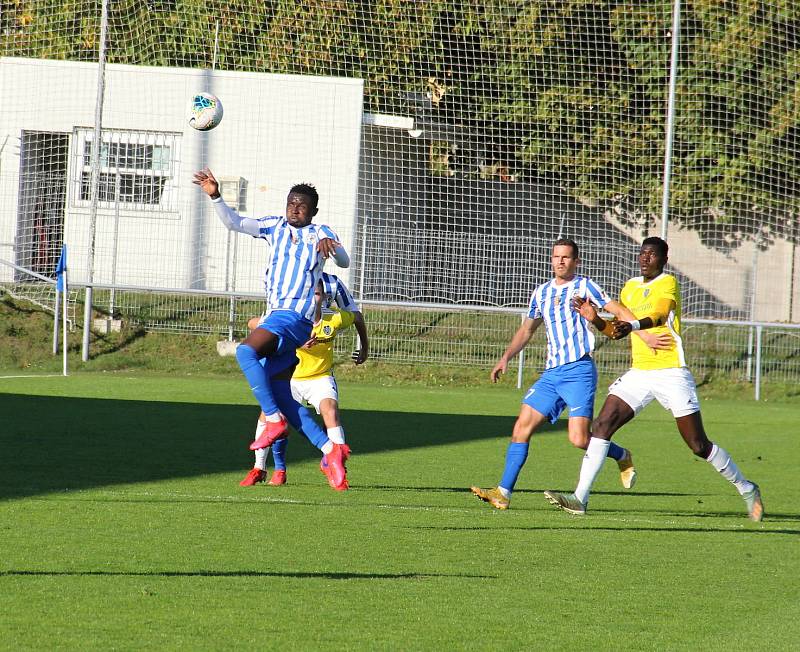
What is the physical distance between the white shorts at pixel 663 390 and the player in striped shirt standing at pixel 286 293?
2.09 m

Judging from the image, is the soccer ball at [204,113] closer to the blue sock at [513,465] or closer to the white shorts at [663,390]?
the blue sock at [513,465]

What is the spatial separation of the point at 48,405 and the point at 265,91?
1022cm

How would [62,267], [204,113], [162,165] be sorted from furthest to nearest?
1. [162,165]
2. [62,267]
3. [204,113]

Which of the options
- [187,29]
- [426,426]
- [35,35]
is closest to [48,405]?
[426,426]

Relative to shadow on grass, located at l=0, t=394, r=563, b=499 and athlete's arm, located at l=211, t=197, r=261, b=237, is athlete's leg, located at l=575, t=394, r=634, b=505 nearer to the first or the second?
athlete's arm, located at l=211, t=197, r=261, b=237

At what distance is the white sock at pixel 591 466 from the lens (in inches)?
362

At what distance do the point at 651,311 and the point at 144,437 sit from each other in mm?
5869

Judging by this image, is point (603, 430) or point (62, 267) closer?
point (603, 430)

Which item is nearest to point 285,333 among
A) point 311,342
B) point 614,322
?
point 311,342

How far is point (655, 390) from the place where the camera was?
369 inches

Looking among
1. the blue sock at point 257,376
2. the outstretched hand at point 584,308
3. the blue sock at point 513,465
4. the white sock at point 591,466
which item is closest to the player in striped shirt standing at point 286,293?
the blue sock at point 257,376

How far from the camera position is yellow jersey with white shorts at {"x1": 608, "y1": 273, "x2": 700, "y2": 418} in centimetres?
931

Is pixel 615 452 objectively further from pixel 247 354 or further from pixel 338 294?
pixel 247 354

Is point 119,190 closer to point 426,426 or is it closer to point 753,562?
point 426,426
